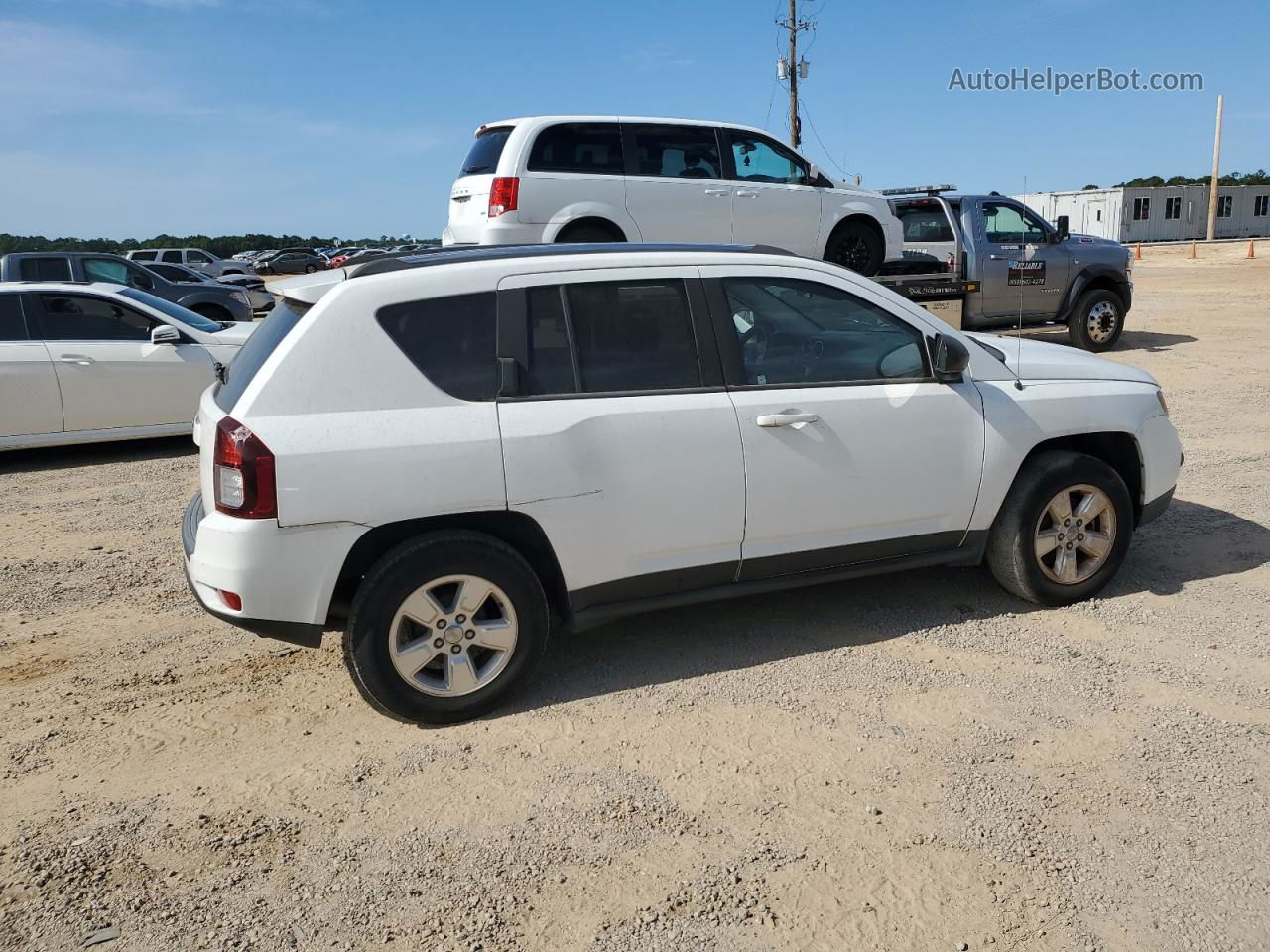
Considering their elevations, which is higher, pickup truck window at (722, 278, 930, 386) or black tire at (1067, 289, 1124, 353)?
pickup truck window at (722, 278, 930, 386)

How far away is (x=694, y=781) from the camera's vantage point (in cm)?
361

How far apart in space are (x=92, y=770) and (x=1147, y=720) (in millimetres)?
3896

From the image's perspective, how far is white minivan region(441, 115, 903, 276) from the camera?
972cm

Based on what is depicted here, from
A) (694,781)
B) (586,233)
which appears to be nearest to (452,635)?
(694,781)

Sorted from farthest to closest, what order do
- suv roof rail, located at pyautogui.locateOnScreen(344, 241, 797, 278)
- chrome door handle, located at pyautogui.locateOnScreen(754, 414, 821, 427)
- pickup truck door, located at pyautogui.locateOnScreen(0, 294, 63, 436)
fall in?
1. pickup truck door, located at pyautogui.locateOnScreen(0, 294, 63, 436)
2. chrome door handle, located at pyautogui.locateOnScreen(754, 414, 821, 427)
3. suv roof rail, located at pyautogui.locateOnScreen(344, 241, 797, 278)

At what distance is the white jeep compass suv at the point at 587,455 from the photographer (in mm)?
3787

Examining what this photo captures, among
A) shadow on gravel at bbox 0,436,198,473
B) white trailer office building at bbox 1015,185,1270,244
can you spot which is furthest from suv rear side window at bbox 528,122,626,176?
white trailer office building at bbox 1015,185,1270,244

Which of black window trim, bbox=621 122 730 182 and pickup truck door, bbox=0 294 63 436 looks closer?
pickup truck door, bbox=0 294 63 436

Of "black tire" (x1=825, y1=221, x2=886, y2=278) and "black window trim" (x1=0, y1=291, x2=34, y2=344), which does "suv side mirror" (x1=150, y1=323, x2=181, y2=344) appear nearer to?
"black window trim" (x1=0, y1=291, x2=34, y2=344)

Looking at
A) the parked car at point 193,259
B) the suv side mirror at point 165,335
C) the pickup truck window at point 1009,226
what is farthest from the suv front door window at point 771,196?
the parked car at point 193,259

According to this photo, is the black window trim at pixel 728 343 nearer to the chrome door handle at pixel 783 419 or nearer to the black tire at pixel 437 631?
the chrome door handle at pixel 783 419

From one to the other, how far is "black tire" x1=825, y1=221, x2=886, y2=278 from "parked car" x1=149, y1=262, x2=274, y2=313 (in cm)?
1071

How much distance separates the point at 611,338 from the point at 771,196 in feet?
22.9

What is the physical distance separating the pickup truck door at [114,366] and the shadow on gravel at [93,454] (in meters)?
0.33
